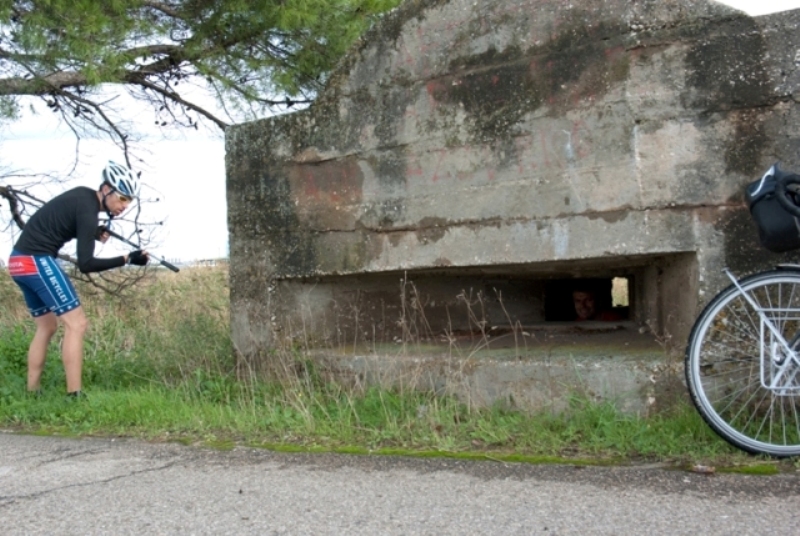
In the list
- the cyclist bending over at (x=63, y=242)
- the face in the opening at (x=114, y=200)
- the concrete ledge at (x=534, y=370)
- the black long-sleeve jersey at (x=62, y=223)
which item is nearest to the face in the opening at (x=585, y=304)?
the concrete ledge at (x=534, y=370)

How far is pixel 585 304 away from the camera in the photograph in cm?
677

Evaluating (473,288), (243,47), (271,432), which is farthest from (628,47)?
(243,47)

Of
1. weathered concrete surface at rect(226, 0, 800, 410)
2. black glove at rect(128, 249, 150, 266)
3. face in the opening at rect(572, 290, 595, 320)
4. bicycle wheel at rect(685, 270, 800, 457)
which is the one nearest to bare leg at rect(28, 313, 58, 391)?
black glove at rect(128, 249, 150, 266)

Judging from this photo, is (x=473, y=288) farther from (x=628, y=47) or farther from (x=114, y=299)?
(x=114, y=299)

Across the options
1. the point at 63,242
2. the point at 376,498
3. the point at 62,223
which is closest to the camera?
the point at 376,498

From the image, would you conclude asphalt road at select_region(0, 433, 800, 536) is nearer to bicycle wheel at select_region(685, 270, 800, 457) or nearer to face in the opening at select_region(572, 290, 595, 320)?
bicycle wheel at select_region(685, 270, 800, 457)

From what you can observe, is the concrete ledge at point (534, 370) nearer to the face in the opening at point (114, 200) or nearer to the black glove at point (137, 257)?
the black glove at point (137, 257)

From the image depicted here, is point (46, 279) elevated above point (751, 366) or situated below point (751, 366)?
above

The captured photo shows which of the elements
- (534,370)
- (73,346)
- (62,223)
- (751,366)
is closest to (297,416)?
(534,370)

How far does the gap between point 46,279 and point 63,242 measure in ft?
1.05

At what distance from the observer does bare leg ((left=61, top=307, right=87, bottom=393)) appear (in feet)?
18.5

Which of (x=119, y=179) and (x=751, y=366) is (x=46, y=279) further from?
(x=751, y=366)

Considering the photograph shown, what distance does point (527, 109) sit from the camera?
4.64 m

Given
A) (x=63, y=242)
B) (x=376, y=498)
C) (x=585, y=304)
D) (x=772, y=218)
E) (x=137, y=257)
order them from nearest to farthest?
(x=376, y=498), (x=772, y=218), (x=137, y=257), (x=63, y=242), (x=585, y=304)
